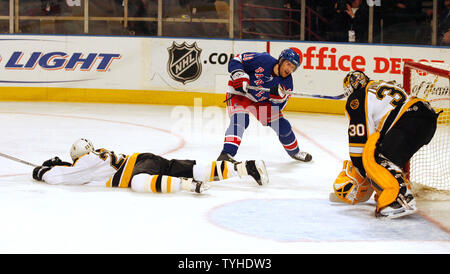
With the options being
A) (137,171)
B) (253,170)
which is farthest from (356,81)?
(137,171)

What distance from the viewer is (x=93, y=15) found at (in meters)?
10.1

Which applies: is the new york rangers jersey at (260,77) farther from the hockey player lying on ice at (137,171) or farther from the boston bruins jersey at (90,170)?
the boston bruins jersey at (90,170)

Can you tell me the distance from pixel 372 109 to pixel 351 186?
51cm

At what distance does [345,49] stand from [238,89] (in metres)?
3.86

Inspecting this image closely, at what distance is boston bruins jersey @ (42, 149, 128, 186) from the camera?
14.5 feet

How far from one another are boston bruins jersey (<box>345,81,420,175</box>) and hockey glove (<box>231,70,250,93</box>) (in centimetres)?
169

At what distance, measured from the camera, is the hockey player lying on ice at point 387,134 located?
3.77 meters

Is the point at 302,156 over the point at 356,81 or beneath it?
beneath

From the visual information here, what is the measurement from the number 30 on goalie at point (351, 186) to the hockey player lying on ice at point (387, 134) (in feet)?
0.54

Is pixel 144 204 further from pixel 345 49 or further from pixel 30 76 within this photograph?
pixel 30 76

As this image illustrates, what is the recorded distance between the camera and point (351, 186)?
13.4ft

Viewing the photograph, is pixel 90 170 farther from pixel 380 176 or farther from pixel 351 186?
pixel 380 176
